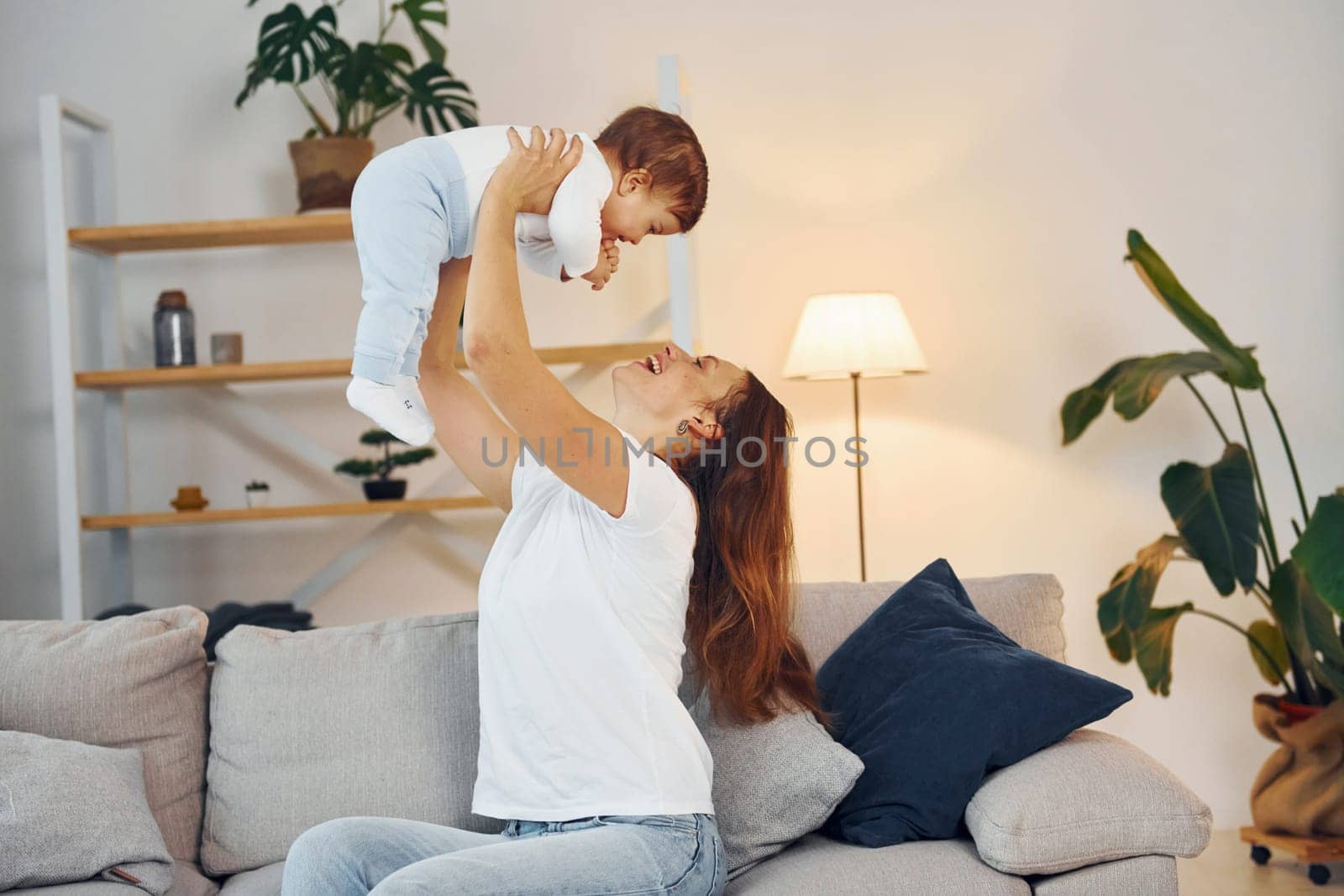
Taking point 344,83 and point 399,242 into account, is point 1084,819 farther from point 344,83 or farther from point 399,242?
point 344,83

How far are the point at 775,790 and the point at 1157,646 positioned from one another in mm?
1711

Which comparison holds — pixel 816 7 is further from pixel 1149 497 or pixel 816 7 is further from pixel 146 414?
pixel 146 414

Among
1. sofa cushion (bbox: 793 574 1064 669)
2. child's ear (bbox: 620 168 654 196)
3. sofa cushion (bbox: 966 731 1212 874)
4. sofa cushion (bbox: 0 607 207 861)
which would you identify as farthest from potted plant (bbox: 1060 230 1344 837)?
sofa cushion (bbox: 0 607 207 861)

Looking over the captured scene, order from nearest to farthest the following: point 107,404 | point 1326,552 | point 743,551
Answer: point 743,551
point 1326,552
point 107,404

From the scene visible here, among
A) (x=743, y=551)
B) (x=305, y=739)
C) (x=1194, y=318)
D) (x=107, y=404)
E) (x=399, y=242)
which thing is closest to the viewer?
(x=399, y=242)

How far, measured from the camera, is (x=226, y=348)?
3270mm

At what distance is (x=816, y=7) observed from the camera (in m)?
3.54

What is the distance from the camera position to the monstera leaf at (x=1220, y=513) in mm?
2879

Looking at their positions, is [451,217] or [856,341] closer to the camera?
[451,217]

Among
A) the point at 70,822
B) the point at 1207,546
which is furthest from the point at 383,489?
the point at 1207,546

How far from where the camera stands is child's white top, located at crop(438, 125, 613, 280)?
4.79 ft

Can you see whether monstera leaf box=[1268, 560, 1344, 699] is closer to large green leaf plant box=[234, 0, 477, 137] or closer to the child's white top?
the child's white top

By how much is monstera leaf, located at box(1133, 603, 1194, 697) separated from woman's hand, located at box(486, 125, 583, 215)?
216 centimetres

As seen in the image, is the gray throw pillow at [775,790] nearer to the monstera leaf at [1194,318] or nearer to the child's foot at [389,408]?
the child's foot at [389,408]
